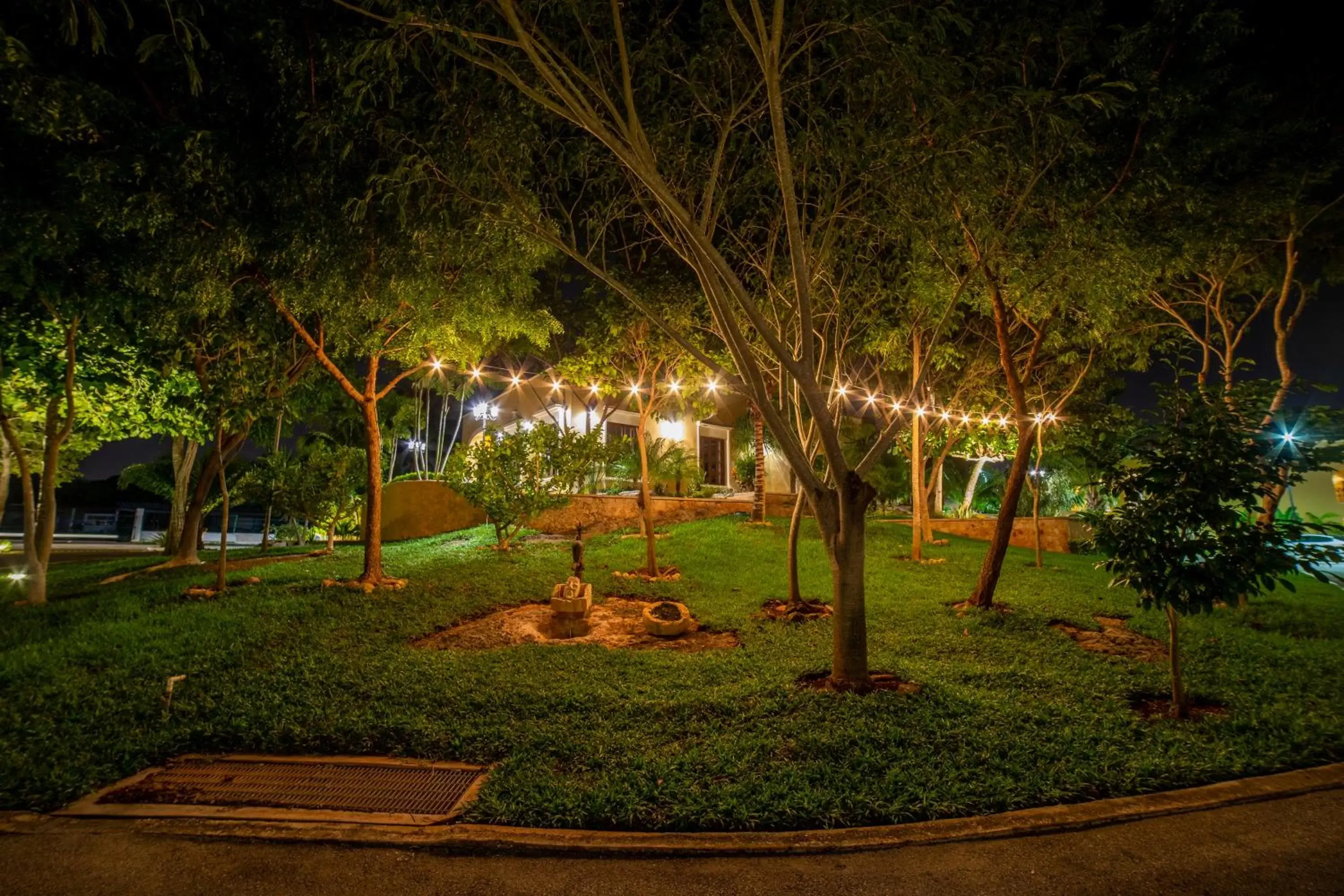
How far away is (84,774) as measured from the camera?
4.70 m

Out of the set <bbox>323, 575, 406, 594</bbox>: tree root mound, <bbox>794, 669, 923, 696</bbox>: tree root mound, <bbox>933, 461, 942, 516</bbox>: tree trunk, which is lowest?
<bbox>794, 669, 923, 696</bbox>: tree root mound

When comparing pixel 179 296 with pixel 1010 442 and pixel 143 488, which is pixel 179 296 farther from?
pixel 1010 442

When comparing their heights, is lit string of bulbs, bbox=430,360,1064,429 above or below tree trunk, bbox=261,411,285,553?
above

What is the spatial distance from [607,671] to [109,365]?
41.0 ft

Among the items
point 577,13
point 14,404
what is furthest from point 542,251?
point 14,404

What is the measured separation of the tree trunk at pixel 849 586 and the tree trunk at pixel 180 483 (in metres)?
18.9

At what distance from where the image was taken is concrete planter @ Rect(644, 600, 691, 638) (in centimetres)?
930

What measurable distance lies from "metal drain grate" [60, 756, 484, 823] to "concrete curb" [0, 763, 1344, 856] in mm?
155

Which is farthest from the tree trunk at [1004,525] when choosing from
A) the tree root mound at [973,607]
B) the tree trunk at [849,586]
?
the tree trunk at [849,586]

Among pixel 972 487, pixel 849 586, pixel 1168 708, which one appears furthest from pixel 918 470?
pixel 972 487

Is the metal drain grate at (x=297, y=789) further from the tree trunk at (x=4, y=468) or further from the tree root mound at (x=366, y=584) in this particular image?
the tree trunk at (x=4, y=468)

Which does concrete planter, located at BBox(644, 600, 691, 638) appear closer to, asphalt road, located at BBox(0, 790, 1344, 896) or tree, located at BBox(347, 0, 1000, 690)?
tree, located at BBox(347, 0, 1000, 690)

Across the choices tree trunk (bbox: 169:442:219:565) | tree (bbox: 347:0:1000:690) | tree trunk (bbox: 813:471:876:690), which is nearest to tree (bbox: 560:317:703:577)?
tree (bbox: 347:0:1000:690)

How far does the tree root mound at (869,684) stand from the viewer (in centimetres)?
624
